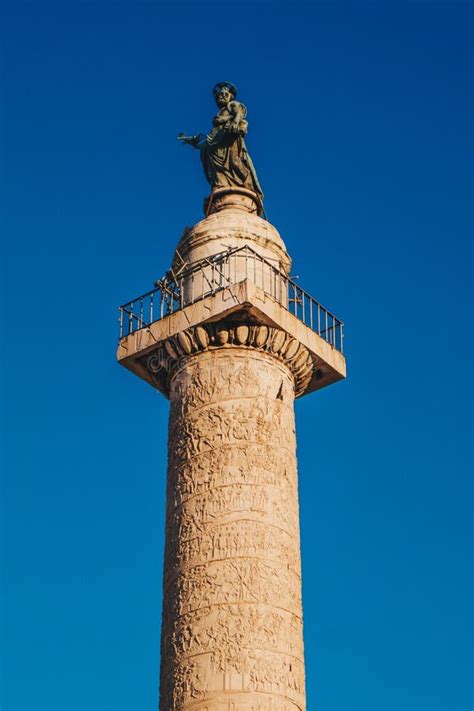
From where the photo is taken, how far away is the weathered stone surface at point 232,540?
14.2 m

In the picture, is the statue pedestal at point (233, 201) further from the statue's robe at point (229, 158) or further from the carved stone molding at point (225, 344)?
the carved stone molding at point (225, 344)

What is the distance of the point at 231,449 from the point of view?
50.9 ft

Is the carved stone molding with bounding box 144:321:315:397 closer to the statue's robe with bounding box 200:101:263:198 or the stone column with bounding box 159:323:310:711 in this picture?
the stone column with bounding box 159:323:310:711

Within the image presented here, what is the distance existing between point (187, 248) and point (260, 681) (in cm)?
650

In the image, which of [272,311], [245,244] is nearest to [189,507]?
[272,311]

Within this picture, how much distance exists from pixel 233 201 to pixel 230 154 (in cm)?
79

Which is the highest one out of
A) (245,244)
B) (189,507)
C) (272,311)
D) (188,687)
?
(245,244)

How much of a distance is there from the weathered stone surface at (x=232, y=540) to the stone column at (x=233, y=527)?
0.01 m

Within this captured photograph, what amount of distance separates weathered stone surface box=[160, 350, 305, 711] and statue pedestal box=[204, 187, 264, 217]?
2.98 m

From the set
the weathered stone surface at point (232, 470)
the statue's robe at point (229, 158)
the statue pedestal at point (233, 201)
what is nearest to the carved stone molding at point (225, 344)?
the weathered stone surface at point (232, 470)

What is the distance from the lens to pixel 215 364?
1634 centimetres

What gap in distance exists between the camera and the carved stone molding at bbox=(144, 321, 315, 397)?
1647 cm

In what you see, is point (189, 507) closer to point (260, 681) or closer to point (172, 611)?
point (172, 611)

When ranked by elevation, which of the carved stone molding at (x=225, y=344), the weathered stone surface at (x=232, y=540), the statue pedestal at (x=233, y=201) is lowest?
the weathered stone surface at (x=232, y=540)
